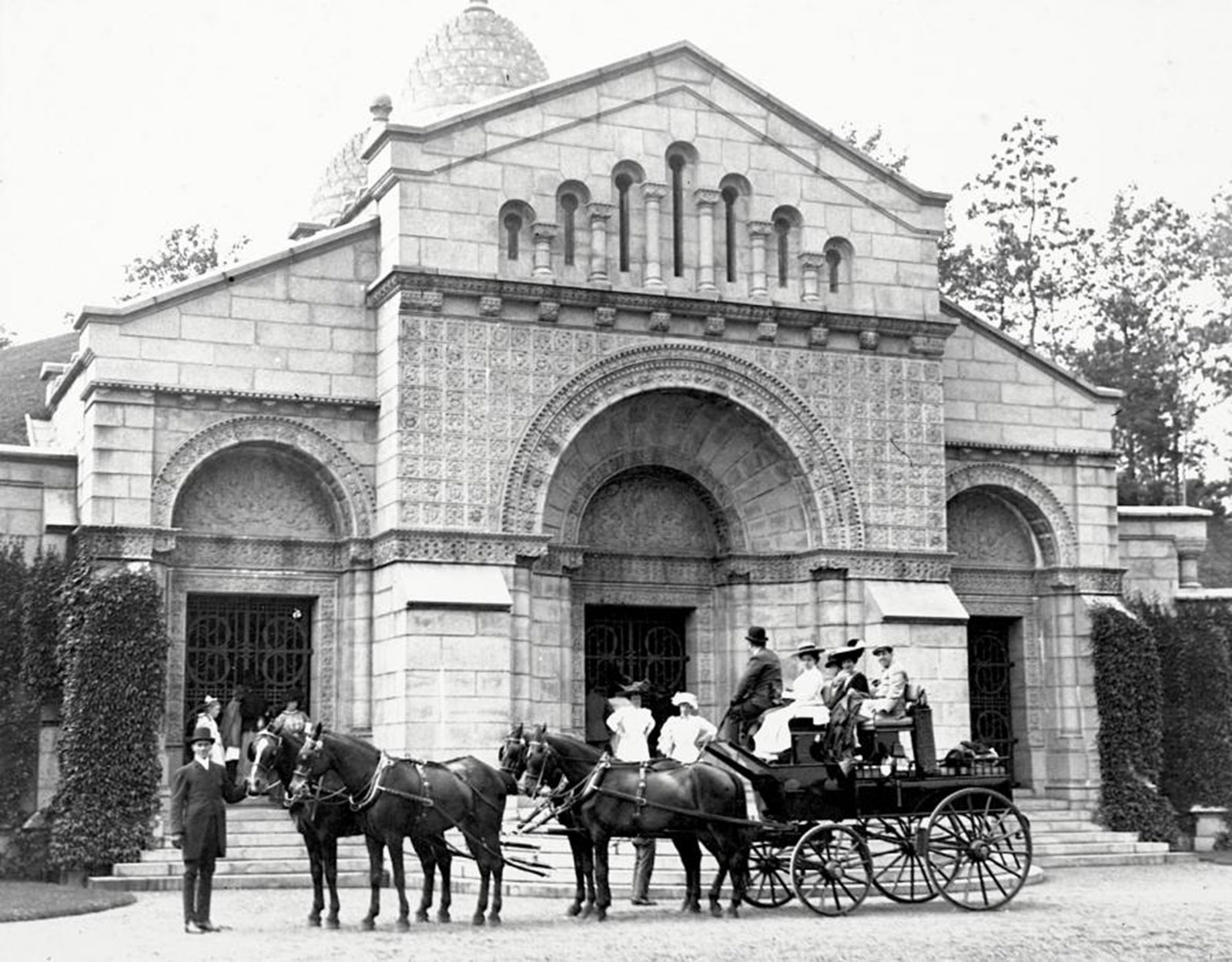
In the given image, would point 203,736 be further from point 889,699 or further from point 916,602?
point 916,602

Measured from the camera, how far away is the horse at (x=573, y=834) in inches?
651

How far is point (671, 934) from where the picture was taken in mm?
15125

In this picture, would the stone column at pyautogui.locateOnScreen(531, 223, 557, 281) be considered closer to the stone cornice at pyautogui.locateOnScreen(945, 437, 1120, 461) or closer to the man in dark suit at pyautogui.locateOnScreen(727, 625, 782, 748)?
the stone cornice at pyautogui.locateOnScreen(945, 437, 1120, 461)

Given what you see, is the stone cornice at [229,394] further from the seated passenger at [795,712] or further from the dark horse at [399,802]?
the seated passenger at [795,712]

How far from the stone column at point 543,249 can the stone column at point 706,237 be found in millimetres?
2200

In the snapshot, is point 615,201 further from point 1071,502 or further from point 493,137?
point 1071,502

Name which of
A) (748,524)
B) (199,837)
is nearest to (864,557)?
(748,524)

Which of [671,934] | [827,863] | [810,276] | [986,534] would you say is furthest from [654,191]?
[671,934]

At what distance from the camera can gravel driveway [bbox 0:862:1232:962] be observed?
14055 millimetres

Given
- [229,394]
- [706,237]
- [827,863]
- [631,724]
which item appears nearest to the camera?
[827,863]

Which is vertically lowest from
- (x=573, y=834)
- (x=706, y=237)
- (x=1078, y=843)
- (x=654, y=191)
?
(x=1078, y=843)

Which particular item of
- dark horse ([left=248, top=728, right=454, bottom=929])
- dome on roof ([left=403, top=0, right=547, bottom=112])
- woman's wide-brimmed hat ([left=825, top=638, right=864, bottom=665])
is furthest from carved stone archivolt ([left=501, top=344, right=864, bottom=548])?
dome on roof ([left=403, top=0, right=547, bottom=112])

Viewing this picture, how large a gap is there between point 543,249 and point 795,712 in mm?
8771

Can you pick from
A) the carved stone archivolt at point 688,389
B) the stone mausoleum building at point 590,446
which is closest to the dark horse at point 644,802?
the stone mausoleum building at point 590,446
